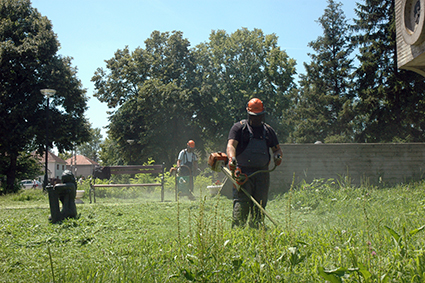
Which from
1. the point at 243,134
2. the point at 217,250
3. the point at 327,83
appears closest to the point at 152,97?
the point at 327,83

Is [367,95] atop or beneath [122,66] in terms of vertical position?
beneath

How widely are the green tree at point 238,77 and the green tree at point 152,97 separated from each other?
166cm

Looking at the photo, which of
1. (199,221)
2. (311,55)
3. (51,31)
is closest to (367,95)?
(311,55)

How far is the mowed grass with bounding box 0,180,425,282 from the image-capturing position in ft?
8.24

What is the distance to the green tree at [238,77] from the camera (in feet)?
110

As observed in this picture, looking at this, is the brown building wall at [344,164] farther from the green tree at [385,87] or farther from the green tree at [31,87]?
the green tree at [31,87]

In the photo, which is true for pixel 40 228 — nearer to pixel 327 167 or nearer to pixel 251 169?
pixel 251 169

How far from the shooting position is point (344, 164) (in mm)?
10422

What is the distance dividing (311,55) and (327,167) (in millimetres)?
31094

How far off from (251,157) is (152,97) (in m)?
27.6

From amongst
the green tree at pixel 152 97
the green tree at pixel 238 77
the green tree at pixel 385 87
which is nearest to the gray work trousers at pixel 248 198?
the green tree at pixel 385 87

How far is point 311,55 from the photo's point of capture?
1532 inches

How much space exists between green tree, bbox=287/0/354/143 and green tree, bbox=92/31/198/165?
498 inches

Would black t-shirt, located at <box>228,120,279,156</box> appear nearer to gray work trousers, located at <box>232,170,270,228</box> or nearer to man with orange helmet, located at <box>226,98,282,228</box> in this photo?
man with orange helmet, located at <box>226,98,282,228</box>
